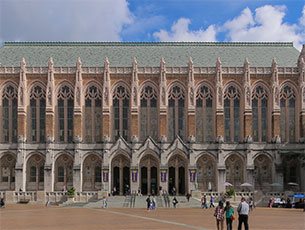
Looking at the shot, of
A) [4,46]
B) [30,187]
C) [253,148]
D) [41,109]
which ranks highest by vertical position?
[4,46]

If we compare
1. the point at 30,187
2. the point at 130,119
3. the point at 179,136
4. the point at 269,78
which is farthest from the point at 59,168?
the point at 269,78

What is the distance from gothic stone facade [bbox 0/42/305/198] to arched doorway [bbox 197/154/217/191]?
0.15 meters

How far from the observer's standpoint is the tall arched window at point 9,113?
90312mm

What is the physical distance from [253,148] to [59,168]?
92.8 ft

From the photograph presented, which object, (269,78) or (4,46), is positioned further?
(4,46)

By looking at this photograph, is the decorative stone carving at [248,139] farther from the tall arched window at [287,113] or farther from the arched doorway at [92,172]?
the arched doorway at [92,172]

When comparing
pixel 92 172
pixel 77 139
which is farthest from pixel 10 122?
pixel 92 172

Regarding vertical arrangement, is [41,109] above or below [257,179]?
above

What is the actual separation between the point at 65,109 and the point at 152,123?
12983 millimetres

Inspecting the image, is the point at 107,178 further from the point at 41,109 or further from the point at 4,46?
the point at 4,46

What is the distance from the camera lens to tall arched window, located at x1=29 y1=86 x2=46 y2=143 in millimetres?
90312

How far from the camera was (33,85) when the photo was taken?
90812mm

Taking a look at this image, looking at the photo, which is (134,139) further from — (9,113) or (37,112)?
(9,113)

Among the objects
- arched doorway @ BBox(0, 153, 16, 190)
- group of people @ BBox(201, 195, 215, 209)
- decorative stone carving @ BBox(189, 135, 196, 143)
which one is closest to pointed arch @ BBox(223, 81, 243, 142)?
decorative stone carving @ BBox(189, 135, 196, 143)
